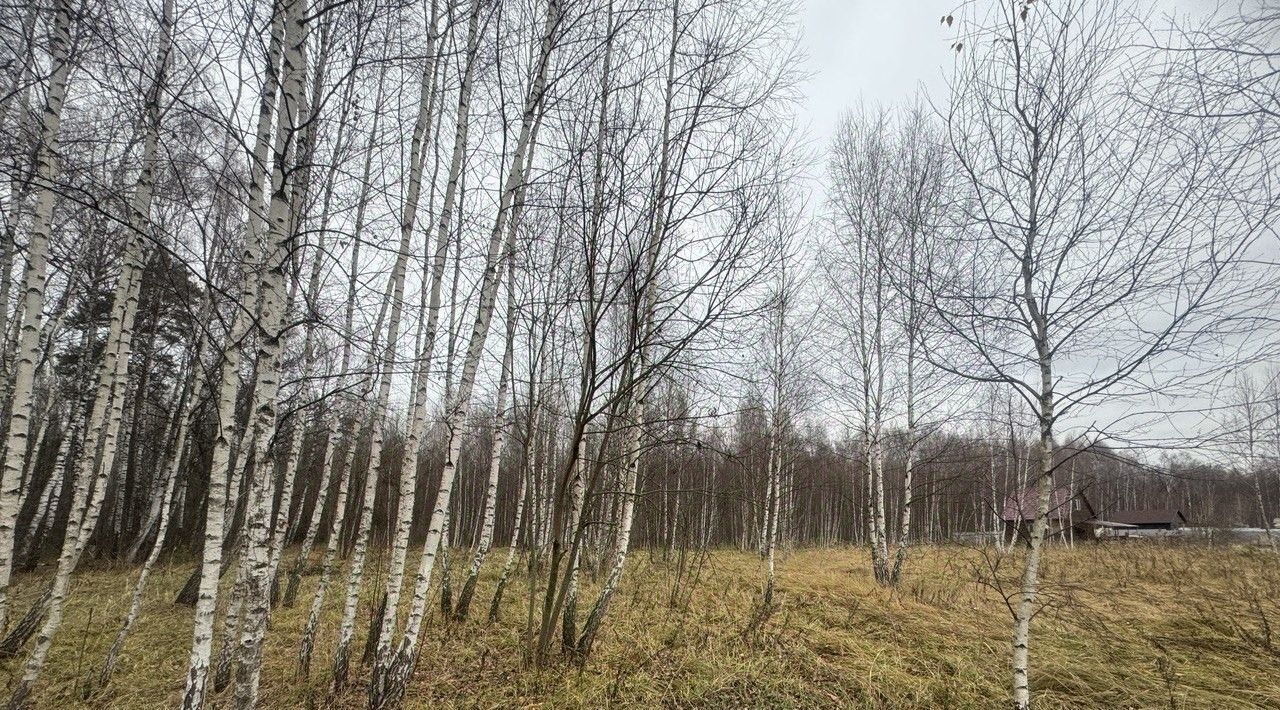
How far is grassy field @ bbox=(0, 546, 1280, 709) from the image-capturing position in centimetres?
452

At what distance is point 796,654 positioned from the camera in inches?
211

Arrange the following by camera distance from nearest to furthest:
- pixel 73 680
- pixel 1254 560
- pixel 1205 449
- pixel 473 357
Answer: pixel 1205 449, pixel 473 357, pixel 73 680, pixel 1254 560

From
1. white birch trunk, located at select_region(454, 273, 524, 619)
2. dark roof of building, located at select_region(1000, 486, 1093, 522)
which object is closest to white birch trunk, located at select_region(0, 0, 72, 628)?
white birch trunk, located at select_region(454, 273, 524, 619)

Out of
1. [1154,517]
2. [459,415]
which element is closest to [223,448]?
[459,415]

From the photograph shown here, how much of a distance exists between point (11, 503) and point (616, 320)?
733 centimetres

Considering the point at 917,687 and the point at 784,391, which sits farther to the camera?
the point at 784,391

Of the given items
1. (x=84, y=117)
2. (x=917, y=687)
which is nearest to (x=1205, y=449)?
(x=917, y=687)

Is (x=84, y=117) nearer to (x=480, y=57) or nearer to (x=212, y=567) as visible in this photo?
(x=480, y=57)

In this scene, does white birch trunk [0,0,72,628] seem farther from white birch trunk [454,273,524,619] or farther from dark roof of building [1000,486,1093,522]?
dark roof of building [1000,486,1093,522]

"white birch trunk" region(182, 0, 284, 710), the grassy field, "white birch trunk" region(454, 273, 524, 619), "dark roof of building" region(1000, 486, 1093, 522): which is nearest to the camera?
"white birch trunk" region(182, 0, 284, 710)

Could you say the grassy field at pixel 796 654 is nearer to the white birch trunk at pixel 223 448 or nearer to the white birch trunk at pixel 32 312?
the white birch trunk at pixel 223 448

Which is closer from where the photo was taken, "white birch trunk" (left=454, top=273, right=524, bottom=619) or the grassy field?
the grassy field

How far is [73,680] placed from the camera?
16.8 feet

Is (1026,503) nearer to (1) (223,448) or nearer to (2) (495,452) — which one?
(2) (495,452)
